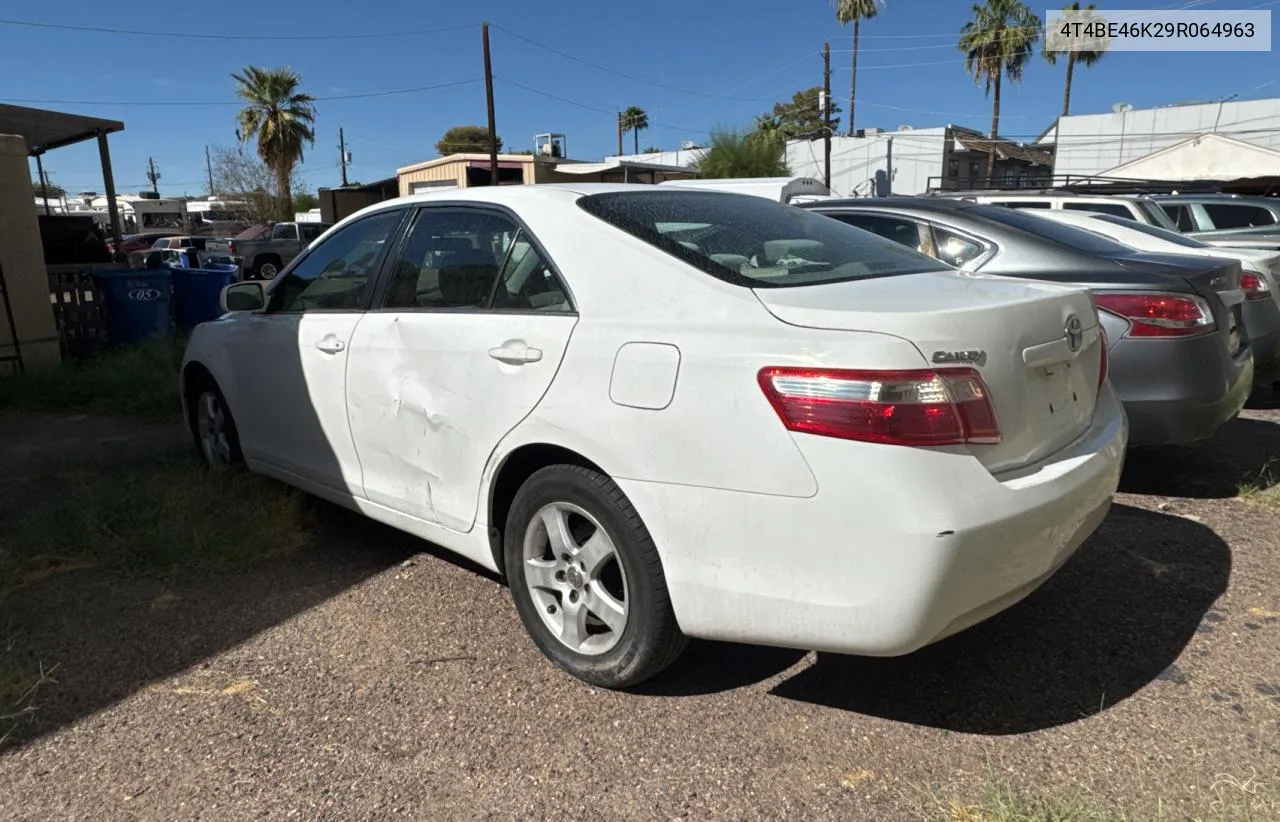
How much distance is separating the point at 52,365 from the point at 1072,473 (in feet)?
29.5

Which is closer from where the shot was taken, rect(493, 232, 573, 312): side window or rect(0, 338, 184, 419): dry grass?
rect(493, 232, 573, 312): side window

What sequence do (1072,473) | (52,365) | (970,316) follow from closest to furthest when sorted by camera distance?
(970,316) < (1072,473) < (52,365)

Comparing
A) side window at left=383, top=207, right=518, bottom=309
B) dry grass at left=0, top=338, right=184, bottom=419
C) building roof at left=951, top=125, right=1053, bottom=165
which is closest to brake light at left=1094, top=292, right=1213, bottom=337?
side window at left=383, top=207, right=518, bottom=309

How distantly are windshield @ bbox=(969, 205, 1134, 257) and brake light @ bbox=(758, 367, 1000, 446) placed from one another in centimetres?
281

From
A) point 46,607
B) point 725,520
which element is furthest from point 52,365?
point 725,520

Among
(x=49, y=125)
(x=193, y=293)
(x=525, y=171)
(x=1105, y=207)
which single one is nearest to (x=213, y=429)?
(x=193, y=293)

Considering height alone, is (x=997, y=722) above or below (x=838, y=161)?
below

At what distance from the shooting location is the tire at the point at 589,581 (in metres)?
2.51

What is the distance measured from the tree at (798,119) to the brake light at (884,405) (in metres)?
34.3

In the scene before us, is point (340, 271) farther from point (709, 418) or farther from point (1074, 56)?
point (1074, 56)

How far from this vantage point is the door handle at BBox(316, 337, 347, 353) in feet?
11.6

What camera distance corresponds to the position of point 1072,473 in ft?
8.07

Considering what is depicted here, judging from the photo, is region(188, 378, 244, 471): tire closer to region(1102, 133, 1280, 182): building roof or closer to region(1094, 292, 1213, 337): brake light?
region(1094, 292, 1213, 337): brake light

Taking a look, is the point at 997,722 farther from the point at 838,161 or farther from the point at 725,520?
the point at 838,161
